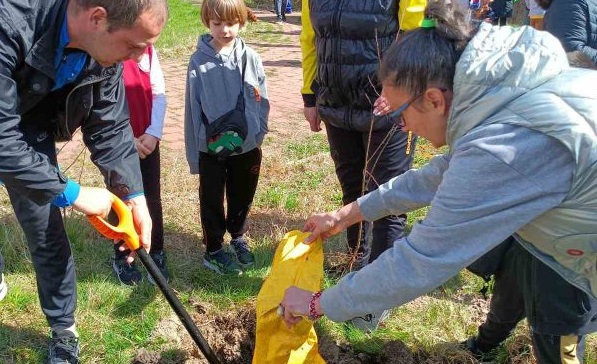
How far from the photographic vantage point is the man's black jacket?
1.82 metres

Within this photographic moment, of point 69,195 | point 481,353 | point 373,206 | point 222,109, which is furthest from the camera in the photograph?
point 222,109

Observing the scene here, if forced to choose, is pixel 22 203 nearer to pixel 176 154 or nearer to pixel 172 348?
pixel 172 348

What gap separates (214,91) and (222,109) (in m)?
0.10

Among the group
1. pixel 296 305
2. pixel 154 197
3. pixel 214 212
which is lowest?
pixel 214 212

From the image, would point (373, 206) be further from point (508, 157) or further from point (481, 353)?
point (481, 353)

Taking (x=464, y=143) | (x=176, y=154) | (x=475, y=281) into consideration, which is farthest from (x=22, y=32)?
(x=176, y=154)

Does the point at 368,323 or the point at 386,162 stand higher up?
the point at 386,162

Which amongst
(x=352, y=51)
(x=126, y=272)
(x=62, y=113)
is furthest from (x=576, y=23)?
(x=126, y=272)

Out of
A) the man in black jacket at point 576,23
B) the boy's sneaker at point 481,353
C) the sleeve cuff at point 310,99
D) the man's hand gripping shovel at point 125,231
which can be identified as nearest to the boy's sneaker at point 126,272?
the man's hand gripping shovel at point 125,231

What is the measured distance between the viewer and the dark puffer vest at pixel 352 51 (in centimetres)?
267

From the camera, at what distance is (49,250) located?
2393 mm

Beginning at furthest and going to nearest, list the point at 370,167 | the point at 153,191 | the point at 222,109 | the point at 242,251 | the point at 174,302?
the point at 242,251
the point at 153,191
the point at 222,109
the point at 370,167
the point at 174,302

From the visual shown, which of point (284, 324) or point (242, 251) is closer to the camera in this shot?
point (284, 324)

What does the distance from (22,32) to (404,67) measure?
1.17m
